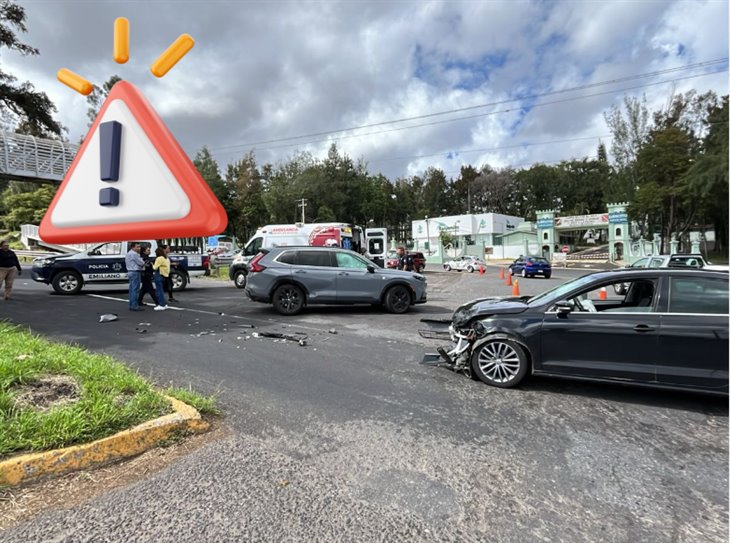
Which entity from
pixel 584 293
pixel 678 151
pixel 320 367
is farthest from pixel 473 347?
pixel 678 151

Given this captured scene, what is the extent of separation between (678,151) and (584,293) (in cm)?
4116

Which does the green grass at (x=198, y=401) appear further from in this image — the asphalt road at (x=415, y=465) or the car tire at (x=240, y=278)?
the car tire at (x=240, y=278)

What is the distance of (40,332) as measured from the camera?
731cm

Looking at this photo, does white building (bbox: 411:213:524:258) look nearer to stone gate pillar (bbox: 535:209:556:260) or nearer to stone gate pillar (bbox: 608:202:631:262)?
stone gate pillar (bbox: 535:209:556:260)

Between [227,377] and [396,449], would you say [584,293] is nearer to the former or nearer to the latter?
[396,449]

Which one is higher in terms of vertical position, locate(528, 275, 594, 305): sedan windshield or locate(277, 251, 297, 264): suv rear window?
locate(277, 251, 297, 264): suv rear window

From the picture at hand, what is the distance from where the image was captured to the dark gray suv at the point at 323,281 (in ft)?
31.7

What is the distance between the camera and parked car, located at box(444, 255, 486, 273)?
33125mm

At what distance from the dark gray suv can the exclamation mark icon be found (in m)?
8.45

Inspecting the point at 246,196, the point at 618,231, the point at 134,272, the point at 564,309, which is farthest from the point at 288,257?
the point at 246,196

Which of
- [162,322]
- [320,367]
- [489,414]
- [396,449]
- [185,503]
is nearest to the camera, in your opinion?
[185,503]

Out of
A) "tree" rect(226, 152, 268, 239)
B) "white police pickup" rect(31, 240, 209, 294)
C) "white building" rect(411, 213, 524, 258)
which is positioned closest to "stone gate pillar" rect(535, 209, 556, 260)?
"white building" rect(411, 213, 524, 258)

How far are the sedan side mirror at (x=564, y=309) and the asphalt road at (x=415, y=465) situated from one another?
881 millimetres

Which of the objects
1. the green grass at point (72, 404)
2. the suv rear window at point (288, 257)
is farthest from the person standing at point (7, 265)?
the green grass at point (72, 404)
